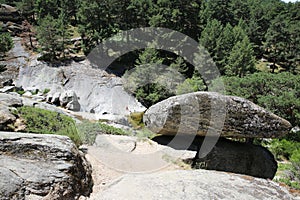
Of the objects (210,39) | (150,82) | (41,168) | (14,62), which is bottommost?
(14,62)

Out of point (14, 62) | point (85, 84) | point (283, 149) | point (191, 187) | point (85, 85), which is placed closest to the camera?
point (191, 187)

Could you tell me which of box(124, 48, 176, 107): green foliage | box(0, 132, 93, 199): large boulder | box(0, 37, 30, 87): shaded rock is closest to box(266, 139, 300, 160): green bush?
box(0, 132, 93, 199): large boulder

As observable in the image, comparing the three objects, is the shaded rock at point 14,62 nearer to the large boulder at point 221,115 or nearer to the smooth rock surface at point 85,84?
the smooth rock surface at point 85,84

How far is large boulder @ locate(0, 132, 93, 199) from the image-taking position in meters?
4.93

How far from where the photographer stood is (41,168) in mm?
5512

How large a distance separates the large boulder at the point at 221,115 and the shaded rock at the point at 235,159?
1033mm

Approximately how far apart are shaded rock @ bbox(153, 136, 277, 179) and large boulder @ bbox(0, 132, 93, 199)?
445cm

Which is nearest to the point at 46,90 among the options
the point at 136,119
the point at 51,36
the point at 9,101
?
the point at 51,36

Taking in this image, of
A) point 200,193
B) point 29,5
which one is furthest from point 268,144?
point 29,5

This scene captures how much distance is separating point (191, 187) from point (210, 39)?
91.2 feet

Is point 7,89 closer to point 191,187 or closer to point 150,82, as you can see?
point 150,82

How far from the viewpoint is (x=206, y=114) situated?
841 cm

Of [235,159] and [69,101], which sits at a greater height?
[235,159]

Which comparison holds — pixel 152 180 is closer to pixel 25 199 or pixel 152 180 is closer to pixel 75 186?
pixel 75 186
